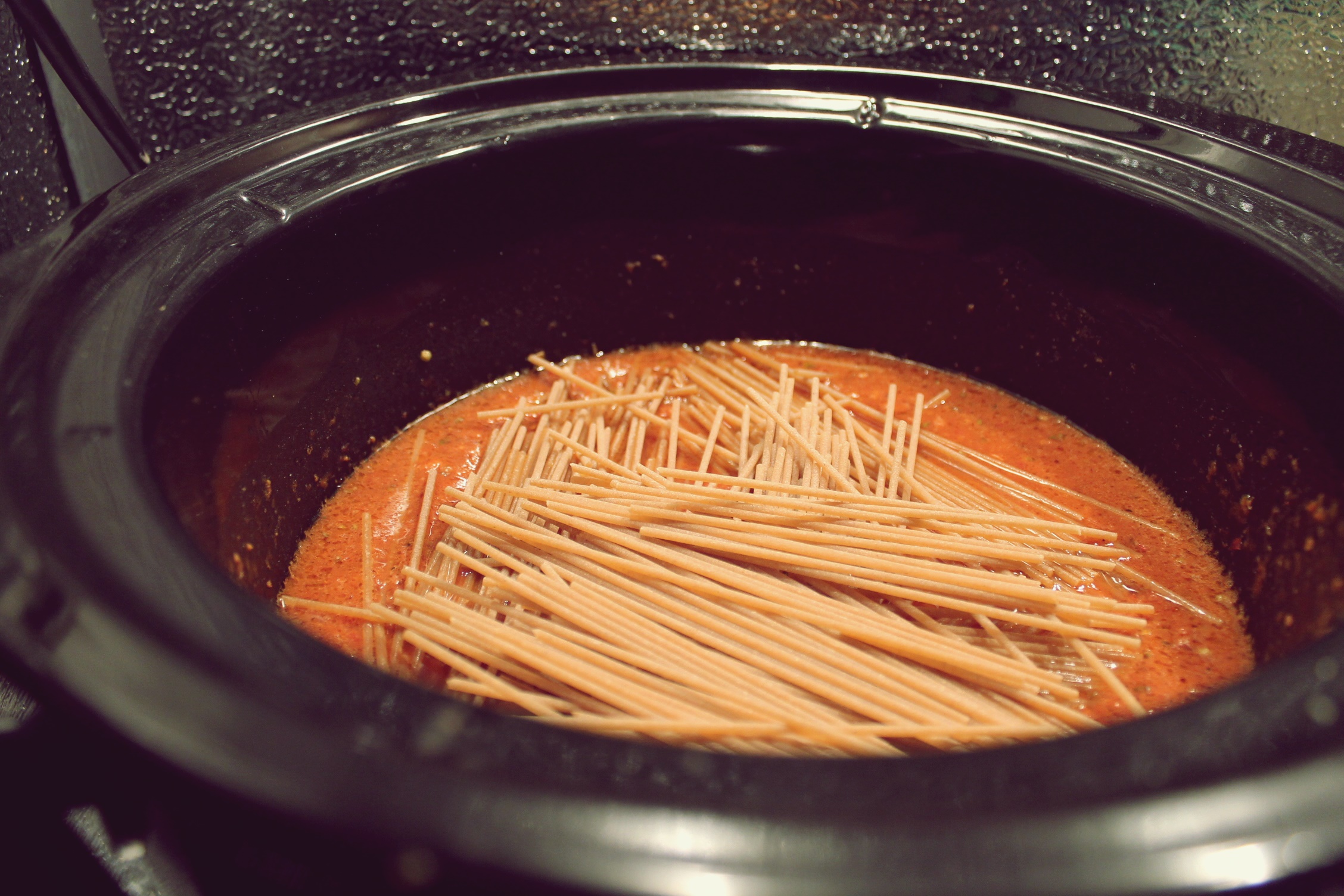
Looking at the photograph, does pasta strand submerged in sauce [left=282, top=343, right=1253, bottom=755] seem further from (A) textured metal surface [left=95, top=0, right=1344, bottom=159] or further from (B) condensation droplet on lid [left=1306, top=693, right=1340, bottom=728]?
(A) textured metal surface [left=95, top=0, right=1344, bottom=159]

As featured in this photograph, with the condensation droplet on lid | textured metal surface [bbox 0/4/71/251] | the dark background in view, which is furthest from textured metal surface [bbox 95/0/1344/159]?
the condensation droplet on lid

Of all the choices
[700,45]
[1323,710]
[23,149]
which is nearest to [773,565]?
[1323,710]

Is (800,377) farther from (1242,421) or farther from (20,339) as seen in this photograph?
(20,339)

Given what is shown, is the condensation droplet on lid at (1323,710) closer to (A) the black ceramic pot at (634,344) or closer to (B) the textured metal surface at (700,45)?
(A) the black ceramic pot at (634,344)

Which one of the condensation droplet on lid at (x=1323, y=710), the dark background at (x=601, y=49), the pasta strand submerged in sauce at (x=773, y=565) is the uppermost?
the dark background at (x=601, y=49)

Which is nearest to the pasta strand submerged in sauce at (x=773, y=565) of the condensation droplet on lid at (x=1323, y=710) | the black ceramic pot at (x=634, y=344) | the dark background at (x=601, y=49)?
the black ceramic pot at (x=634, y=344)

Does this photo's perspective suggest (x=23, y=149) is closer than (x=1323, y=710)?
No

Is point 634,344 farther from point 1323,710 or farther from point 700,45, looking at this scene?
point 1323,710
